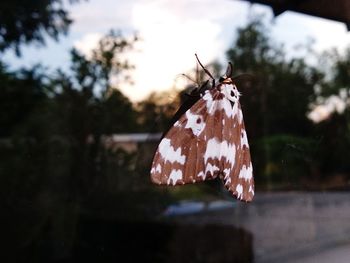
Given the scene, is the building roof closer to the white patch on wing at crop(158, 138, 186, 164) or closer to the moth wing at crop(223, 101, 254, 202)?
the moth wing at crop(223, 101, 254, 202)

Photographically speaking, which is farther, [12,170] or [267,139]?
[267,139]

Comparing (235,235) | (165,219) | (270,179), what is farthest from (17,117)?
(270,179)

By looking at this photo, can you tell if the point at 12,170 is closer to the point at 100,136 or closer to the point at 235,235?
the point at 100,136

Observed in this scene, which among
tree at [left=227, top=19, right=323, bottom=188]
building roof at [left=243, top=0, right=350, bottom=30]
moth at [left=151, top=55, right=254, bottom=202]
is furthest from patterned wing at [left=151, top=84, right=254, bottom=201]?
tree at [left=227, top=19, right=323, bottom=188]

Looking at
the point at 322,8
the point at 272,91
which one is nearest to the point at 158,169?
the point at 322,8

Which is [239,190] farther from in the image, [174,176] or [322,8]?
[322,8]

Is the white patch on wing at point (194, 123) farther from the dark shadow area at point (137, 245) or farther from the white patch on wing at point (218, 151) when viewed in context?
the dark shadow area at point (137, 245)
